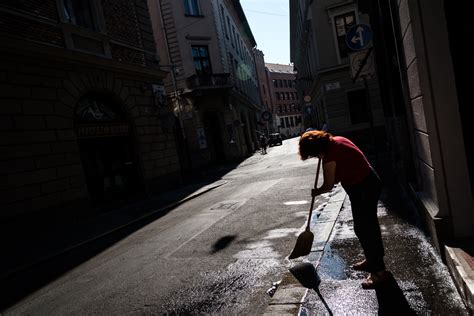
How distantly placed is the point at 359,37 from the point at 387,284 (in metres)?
6.19

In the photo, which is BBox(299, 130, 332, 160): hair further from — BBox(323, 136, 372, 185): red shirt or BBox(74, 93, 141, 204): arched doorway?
BBox(74, 93, 141, 204): arched doorway

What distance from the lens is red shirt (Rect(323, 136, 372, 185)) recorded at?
3.36 m

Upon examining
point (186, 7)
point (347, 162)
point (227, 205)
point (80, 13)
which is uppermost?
point (186, 7)

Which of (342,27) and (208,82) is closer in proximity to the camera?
(342,27)

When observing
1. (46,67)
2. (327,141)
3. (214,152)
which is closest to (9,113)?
(46,67)

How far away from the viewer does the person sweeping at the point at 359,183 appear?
3.36 metres

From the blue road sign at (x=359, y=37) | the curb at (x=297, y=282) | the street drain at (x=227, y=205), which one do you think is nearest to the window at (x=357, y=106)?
the blue road sign at (x=359, y=37)

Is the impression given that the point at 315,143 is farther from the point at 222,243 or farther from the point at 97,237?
the point at 97,237

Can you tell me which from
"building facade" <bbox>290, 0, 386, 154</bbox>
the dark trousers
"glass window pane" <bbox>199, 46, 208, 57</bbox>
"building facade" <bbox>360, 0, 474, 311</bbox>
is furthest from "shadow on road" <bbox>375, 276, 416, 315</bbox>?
"glass window pane" <bbox>199, 46, 208, 57</bbox>

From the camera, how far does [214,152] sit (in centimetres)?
2809

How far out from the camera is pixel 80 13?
12.1m

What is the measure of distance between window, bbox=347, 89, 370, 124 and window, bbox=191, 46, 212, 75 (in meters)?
10.9

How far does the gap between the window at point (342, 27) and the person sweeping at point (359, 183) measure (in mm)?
19498

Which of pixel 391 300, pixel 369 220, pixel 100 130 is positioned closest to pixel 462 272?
pixel 391 300
